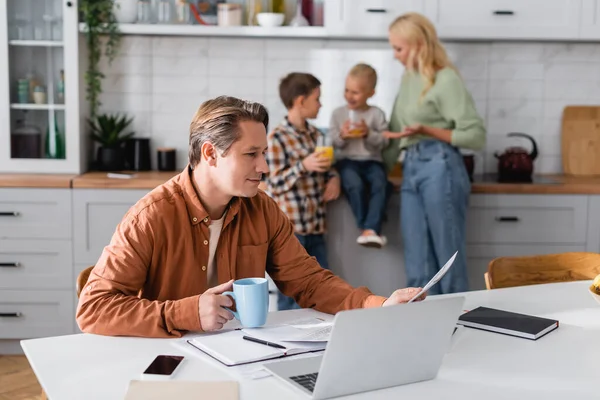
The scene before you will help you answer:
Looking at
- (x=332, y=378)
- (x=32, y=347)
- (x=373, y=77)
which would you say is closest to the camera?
(x=332, y=378)

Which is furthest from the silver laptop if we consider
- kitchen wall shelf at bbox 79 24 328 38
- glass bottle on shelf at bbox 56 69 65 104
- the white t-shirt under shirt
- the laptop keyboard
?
glass bottle on shelf at bbox 56 69 65 104

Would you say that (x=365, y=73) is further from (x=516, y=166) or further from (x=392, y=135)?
(x=516, y=166)

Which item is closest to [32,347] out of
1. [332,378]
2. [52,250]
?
[332,378]

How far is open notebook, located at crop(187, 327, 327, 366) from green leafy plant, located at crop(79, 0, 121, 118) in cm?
277

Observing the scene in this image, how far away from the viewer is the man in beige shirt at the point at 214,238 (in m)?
1.96

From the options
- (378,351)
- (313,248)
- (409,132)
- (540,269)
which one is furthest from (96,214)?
(378,351)

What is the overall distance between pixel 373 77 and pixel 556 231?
1.16 m

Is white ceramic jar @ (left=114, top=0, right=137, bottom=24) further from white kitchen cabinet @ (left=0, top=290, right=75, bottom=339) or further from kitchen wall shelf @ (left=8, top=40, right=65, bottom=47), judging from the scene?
white kitchen cabinet @ (left=0, top=290, right=75, bottom=339)

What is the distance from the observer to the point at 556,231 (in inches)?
159

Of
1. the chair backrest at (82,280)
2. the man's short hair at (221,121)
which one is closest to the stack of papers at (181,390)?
the chair backrest at (82,280)

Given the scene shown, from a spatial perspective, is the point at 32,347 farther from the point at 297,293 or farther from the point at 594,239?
the point at 594,239

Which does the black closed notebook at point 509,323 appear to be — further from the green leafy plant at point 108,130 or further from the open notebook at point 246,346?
the green leafy plant at point 108,130

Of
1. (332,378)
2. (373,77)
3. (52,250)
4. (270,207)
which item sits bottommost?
(52,250)

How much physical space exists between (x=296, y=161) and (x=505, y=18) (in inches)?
53.3
